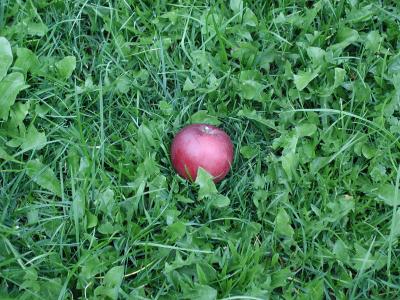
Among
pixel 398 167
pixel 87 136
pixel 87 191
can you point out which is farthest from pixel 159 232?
pixel 398 167

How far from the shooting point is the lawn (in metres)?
2.27

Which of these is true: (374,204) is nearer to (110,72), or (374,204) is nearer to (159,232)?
(159,232)

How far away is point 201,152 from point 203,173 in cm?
8

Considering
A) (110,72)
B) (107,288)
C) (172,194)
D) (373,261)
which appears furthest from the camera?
(110,72)

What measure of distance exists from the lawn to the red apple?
58 mm

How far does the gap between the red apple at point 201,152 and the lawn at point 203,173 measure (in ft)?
0.19

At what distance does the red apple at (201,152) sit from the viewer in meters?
2.40

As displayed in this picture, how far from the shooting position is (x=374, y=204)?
249 cm

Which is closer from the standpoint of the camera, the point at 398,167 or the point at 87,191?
the point at 87,191

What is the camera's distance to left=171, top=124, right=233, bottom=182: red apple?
2404 mm

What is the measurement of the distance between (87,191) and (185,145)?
0.41m

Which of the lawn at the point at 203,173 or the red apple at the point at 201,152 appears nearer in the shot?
the lawn at the point at 203,173

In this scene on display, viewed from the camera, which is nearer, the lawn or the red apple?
the lawn

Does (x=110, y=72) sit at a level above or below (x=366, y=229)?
above
